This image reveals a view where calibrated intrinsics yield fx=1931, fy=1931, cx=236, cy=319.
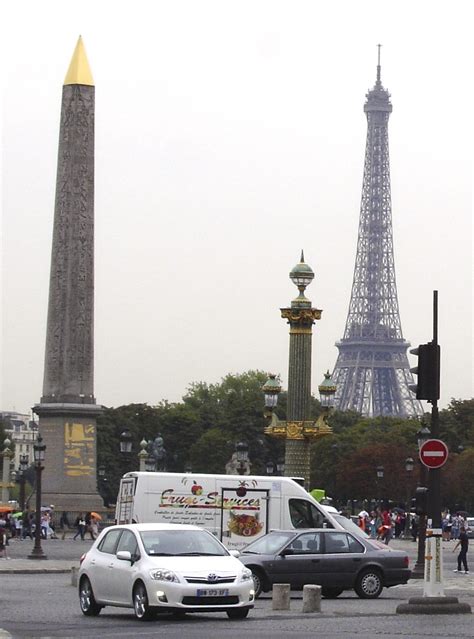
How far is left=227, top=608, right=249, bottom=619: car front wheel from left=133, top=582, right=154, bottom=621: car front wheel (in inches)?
37.8

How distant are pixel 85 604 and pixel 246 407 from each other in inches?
3729

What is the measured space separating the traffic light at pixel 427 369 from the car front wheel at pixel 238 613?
341 centimetres

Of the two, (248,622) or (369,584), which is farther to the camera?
(369,584)

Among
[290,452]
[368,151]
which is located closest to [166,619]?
[290,452]

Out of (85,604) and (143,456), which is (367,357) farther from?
(85,604)

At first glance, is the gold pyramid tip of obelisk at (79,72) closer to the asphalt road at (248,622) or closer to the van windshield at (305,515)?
the van windshield at (305,515)

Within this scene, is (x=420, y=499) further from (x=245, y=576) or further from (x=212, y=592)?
(x=212, y=592)

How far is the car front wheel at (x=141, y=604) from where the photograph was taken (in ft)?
73.5

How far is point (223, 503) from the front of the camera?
3428cm

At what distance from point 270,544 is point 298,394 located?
21524 mm

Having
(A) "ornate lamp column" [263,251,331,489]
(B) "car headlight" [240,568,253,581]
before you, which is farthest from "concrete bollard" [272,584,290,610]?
(A) "ornate lamp column" [263,251,331,489]

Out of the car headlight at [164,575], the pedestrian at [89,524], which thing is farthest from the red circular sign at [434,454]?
the pedestrian at [89,524]

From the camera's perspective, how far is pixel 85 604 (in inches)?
948

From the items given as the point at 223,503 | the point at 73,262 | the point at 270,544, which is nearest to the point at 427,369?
the point at 270,544
